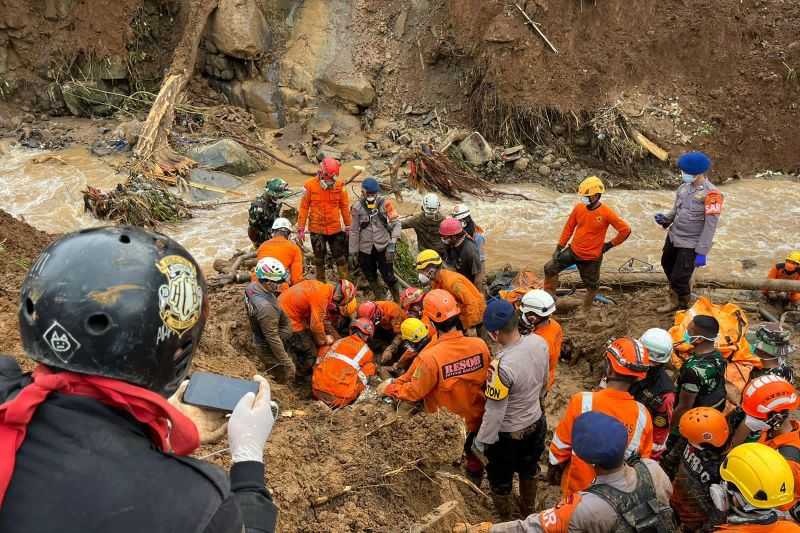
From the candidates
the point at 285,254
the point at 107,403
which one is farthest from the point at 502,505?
the point at 107,403

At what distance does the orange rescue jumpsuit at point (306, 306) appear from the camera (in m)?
6.13

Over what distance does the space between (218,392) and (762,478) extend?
248cm

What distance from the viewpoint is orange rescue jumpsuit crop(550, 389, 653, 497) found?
137 inches

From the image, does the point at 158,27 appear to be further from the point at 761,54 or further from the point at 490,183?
the point at 761,54

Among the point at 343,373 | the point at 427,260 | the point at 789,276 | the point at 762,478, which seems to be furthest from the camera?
the point at 789,276

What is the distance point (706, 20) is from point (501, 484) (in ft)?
44.6

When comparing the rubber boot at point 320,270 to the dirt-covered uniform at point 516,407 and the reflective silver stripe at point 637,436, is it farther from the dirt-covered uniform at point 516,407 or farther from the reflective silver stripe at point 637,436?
Answer: the reflective silver stripe at point 637,436

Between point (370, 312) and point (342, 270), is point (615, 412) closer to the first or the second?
point (370, 312)

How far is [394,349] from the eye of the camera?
21.7 ft

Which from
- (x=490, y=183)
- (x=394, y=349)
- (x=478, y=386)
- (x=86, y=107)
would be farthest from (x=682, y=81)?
(x=86, y=107)

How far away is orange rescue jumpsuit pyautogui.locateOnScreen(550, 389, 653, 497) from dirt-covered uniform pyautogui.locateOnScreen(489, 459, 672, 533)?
464 mm

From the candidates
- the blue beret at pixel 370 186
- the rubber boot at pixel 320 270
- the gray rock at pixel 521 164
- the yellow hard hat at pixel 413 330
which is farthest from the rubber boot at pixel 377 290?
the gray rock at pixel 521 164

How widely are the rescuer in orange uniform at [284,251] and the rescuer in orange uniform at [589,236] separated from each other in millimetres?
3170

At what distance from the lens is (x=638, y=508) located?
2.83 metres
